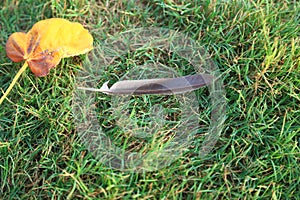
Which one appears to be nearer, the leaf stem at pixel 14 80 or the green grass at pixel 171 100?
the green grass at pixel 171 100

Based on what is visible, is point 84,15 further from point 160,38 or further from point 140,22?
point 160,38

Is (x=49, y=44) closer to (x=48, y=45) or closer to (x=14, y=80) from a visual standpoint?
(x=48, y=45)

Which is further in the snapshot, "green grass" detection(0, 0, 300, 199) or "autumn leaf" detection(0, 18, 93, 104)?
"autumn leaf" detection(0, 18, 93, 104)

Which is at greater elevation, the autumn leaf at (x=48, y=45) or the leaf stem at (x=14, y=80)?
the autumn leaf at (x=48, y=45)

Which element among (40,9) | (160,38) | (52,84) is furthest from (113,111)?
(40,9)

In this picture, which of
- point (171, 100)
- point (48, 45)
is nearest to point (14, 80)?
point (48, 45)

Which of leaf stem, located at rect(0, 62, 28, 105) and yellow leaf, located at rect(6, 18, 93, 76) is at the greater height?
yellow leaf, located at rect(6, 18, 93, 76)
